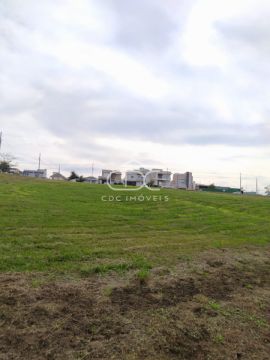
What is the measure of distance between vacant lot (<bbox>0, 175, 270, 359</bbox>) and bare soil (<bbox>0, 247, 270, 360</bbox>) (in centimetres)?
1

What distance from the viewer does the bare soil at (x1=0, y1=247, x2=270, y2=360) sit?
9.14ft

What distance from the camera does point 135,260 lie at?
575 centimetres

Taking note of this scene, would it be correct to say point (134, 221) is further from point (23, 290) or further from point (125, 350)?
point (125, 350)

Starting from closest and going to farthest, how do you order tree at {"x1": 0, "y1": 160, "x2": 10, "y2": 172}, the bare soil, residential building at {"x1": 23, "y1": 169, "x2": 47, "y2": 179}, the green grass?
1. the bare soil
2. the green grass
3. tree at {"x1": 0, "y1": 160, "x2": 10, "y2": 172}
4. residential building at {"x1": 23, "y1": 169, "x2": 47, "y2": 179}

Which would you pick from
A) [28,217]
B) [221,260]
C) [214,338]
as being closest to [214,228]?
[221,260]

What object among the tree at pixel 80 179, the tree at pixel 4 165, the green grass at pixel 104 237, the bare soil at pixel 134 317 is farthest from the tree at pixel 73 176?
the bare soil at pixel 134 317

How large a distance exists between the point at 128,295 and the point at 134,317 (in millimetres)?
640

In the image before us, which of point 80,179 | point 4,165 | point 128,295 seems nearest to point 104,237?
point 128,295

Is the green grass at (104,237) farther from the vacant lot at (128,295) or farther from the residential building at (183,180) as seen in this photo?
the residential building at (183,180)

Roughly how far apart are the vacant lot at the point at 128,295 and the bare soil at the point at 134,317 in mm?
11

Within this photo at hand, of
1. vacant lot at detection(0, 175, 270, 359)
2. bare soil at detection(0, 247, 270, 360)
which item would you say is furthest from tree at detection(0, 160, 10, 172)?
bare soil at detection(0, 247, 270, 360)

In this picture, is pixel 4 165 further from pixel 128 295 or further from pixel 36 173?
pixel 128 295

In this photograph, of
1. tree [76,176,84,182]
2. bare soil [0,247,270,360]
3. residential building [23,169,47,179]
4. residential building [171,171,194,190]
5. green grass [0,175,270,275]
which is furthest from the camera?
residential building [23,169,47,179]

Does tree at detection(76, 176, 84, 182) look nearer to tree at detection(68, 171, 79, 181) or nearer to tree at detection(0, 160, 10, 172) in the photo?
tree at detection(68, 171, 79, 181)
